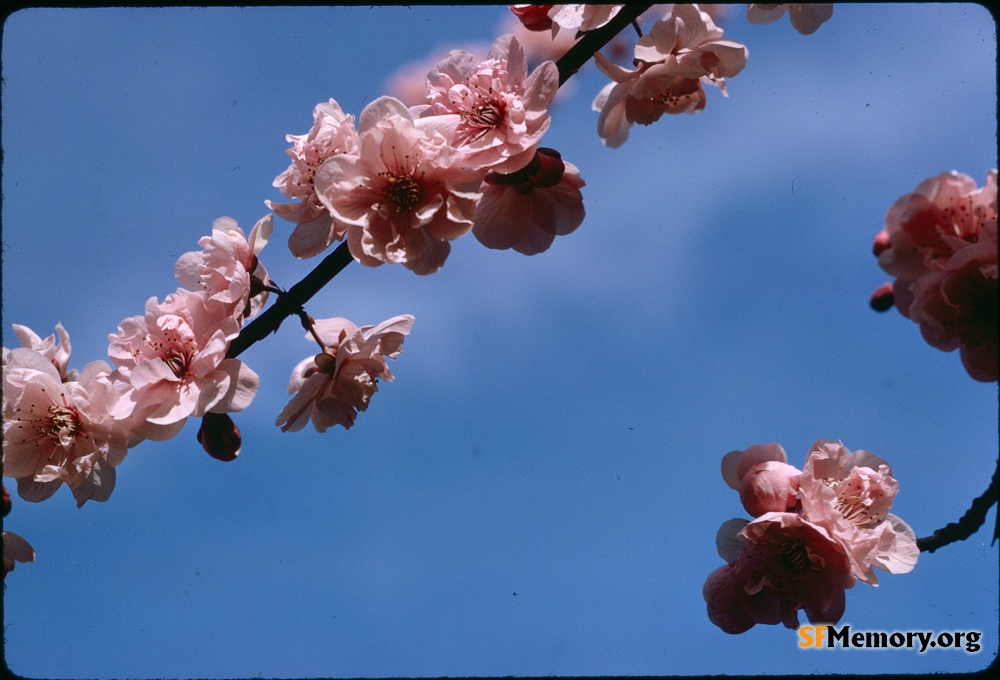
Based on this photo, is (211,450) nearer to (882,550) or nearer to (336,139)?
(336,139)

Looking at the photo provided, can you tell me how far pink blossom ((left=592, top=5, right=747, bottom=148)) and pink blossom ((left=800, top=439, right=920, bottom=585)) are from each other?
0.79 meters

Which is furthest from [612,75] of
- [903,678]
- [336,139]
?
[903,678]

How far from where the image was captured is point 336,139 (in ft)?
4.91

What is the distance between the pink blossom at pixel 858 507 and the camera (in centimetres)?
137

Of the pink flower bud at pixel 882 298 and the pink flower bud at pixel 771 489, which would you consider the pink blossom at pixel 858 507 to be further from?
the pink flower bud at pixel 882 298

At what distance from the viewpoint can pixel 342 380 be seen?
1.58 metres

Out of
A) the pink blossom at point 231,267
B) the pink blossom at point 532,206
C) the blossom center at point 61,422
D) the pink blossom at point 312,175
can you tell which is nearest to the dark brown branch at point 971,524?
the pink blossom at point 532,206

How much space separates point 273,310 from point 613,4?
34.8 inches

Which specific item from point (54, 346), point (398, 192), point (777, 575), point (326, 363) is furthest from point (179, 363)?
point (777, 575)

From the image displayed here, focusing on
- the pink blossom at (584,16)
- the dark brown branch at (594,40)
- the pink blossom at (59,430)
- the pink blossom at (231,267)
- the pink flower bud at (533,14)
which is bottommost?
the pink blossom at (59,430)

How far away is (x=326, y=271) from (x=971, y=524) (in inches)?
47.3

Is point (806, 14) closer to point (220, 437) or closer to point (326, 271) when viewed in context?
point (326, 271)

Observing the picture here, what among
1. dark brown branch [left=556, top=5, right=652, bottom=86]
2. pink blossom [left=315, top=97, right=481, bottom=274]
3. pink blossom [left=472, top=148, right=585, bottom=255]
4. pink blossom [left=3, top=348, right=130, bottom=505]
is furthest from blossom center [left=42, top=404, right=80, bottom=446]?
dark brown branch [left=556, top=5, right=652, bottom=86]

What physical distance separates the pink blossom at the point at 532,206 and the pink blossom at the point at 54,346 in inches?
39.0
